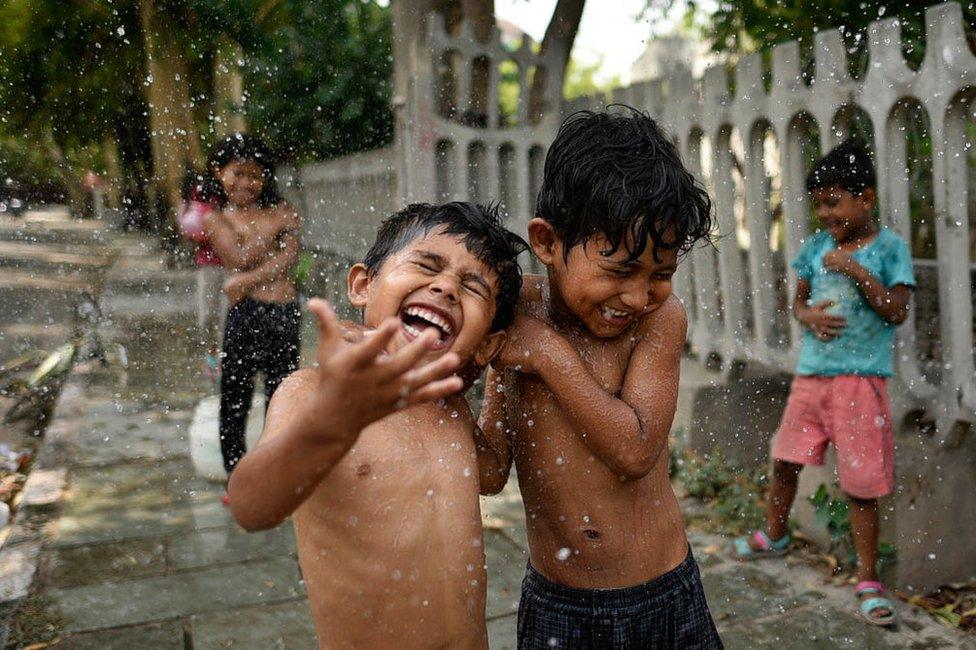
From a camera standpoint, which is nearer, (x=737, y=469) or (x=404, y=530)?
(x=404, y=530)

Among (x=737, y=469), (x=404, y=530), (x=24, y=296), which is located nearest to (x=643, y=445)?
(x=404, y=530)

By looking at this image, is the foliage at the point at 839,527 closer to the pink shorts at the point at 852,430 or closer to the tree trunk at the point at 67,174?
the pink shorts at the point at 852,430

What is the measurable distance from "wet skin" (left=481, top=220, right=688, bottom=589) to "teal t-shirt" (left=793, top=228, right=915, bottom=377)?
1.63 m

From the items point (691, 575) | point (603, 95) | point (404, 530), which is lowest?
point (691, 575)

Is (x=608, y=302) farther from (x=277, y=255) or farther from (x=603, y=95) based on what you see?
(x=603, y=95)

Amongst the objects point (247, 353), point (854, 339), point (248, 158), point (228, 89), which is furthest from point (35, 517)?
point (228, 89)

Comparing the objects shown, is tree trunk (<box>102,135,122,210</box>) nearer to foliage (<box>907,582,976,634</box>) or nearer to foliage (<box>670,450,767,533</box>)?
foliage (<box>670,450,767,533</box>)

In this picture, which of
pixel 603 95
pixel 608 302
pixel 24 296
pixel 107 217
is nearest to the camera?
pixel 608 302

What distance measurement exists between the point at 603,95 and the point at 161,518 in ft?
10.1

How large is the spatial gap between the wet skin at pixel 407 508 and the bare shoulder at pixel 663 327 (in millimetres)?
384

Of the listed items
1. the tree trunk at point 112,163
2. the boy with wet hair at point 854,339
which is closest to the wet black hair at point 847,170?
the boy with wet hair at point 854,339

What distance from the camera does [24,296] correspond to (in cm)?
1045

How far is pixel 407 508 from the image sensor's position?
1817 millimetres

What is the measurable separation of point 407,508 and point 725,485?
311cm
